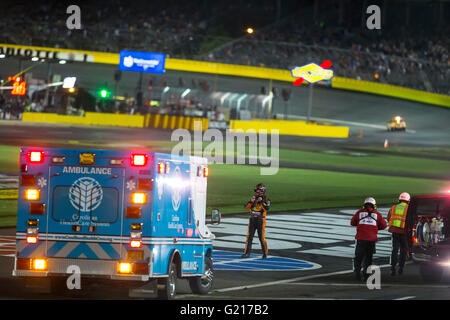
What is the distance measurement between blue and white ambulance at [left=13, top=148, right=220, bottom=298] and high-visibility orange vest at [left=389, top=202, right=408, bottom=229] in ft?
21.5

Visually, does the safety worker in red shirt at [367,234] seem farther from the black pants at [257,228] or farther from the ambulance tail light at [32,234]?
the ambulance tail light at [32,234]

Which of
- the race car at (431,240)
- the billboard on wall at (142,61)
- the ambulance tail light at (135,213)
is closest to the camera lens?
the ambulance tail light at (135,213)

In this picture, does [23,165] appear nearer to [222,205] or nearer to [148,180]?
[148,180]

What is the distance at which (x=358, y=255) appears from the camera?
56.4 feet

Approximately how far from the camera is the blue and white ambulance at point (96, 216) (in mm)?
12289

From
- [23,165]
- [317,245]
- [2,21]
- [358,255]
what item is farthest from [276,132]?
[23,165]

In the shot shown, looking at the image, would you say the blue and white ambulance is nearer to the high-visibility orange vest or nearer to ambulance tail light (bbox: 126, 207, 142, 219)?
ambulance tail light (bbox: 126, 207, 142, 219)

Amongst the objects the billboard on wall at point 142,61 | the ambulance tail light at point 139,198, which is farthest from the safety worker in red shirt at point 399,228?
the billboard on wall at point 142,61

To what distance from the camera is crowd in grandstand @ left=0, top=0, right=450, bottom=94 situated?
78.8 meters

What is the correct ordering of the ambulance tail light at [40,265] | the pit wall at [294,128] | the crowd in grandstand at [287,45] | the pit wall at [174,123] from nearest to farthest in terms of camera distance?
the ambulance tail light at [40,265] < the pit wall at [174,123] < the pit wall at [294,128] < the crowd in grandstand at [287,45]

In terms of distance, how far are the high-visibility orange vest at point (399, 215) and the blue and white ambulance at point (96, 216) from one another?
6.56 meters

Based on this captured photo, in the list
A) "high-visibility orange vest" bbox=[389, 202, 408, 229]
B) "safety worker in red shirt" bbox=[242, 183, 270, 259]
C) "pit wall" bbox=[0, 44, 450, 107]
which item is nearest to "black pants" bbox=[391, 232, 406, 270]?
"high-visibility orange vest" bbox=[389, 202, 408, 229]

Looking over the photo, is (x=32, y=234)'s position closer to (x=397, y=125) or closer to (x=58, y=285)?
(x=58, y=285)
